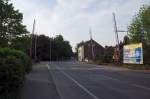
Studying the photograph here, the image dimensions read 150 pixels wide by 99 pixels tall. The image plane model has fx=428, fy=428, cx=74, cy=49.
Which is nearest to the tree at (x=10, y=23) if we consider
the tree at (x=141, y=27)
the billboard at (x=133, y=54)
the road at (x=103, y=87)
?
the billboard at (x=133, y=54)

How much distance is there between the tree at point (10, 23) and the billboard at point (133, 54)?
65.2ft

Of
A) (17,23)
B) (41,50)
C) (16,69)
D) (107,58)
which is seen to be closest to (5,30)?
(17,23)

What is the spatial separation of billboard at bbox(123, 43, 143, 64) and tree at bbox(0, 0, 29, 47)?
1987 centimetres

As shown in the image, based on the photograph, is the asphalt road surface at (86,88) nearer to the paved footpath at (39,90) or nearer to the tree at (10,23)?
the paved footpath at (39,90)

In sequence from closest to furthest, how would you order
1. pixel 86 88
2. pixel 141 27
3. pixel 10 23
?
pixel 86 88 < pixel 10 23 < pixel 141 27

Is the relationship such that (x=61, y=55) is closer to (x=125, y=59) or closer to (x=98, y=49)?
(x=98, y=49)

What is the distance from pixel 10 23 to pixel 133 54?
23660mm

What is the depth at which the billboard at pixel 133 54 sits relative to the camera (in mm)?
67438

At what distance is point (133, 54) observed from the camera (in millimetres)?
70625

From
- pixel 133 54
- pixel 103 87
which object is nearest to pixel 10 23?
pixel 133 54

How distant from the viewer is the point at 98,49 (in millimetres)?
176500

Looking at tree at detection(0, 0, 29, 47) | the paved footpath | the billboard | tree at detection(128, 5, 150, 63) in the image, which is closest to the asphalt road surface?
the paved footpath

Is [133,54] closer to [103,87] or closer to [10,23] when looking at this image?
[10,23]

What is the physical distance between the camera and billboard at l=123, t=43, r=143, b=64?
221 ft
